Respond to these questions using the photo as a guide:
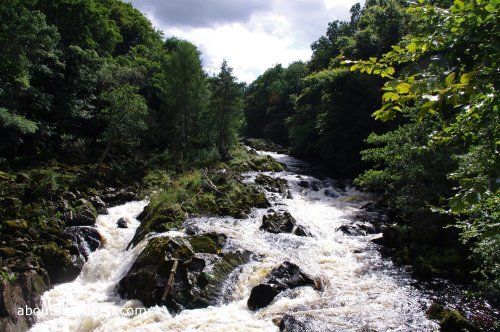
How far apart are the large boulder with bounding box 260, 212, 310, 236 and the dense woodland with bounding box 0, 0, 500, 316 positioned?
12.8 ft

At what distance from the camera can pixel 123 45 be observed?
51906 millimetres

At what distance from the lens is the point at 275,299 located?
10.3m

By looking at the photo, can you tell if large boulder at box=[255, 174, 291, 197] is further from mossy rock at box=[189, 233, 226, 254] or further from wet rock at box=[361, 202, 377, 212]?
mossy rock at box=[189, 233, 226, 254]

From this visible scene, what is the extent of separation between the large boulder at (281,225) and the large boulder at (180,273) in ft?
11.2

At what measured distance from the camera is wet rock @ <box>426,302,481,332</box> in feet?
27.6

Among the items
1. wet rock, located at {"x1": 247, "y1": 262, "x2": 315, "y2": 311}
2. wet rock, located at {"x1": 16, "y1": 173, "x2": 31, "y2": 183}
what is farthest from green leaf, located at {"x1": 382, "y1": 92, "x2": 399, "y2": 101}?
wet rock, located at {"x1": 16, "y1": 173, "x2": 31, "y2": 183}

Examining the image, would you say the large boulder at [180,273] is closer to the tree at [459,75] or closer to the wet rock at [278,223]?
the wet rock at [278,223]

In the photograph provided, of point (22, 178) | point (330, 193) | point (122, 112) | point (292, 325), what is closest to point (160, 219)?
point (22, 178)

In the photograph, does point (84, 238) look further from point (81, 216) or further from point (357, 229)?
point (357, 229)

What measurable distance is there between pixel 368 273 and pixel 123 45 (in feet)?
167

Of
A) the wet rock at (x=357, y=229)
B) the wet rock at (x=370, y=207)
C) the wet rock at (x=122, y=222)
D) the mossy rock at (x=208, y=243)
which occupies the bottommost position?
the wet rock at (x=357, y=229)

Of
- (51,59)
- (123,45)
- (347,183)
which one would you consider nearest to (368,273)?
(347,183)

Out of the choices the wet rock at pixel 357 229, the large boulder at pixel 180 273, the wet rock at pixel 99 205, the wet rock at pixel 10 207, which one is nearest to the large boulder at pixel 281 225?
the wet rock at pixel 357 229

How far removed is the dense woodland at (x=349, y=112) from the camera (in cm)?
245
